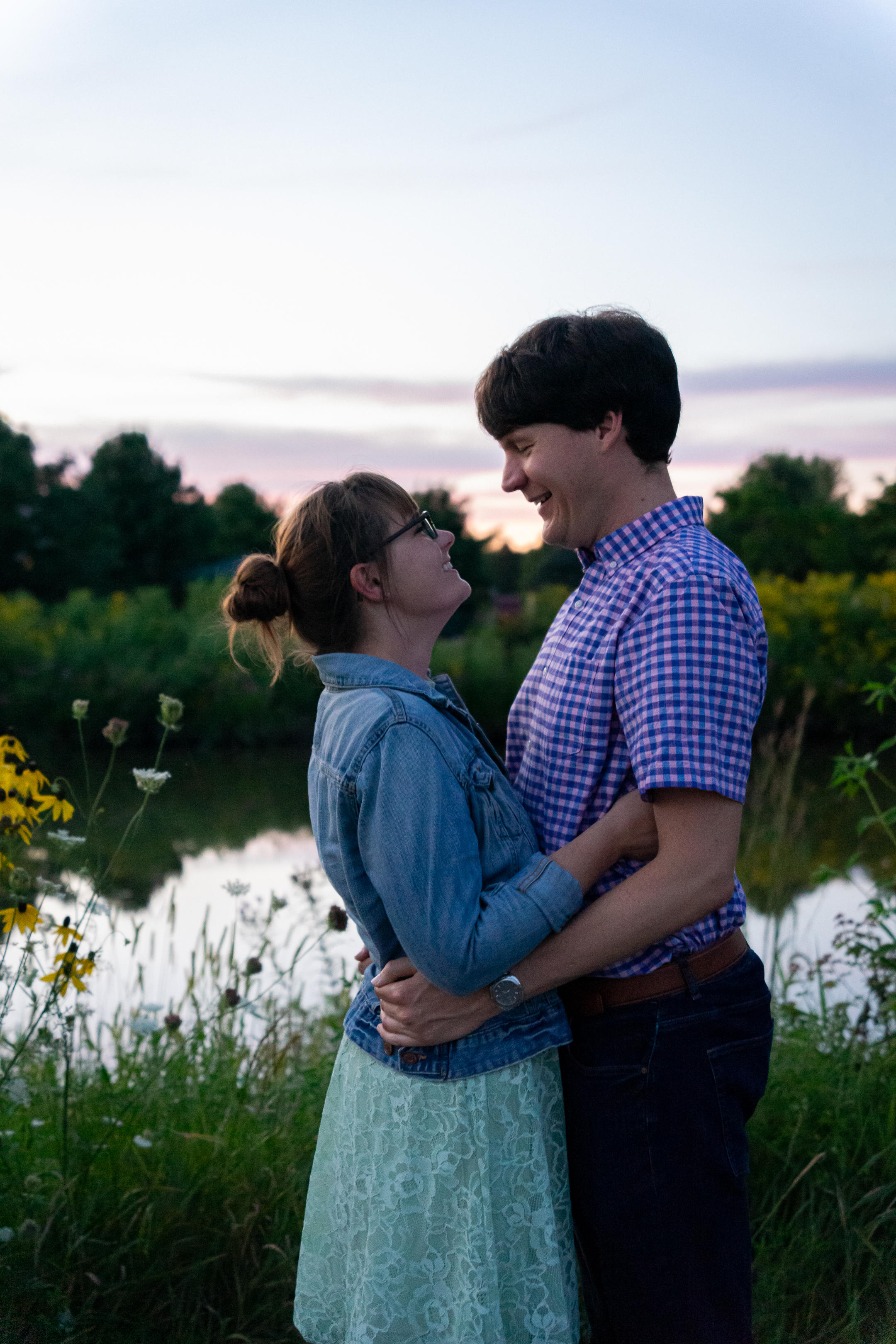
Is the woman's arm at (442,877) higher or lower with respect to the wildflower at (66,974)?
higher

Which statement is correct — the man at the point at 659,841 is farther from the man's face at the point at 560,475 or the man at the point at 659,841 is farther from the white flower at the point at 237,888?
the white flower at the point at 237,888

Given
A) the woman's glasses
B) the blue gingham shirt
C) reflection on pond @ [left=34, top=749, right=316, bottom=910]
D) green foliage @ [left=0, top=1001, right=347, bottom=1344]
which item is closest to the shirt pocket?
the blue gingham shirt

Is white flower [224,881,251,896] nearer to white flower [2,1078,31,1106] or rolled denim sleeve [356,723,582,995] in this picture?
white flower [2,1078,31,1106]

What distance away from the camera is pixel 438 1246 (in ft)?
5.04

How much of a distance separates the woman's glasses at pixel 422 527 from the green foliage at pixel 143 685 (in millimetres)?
12731

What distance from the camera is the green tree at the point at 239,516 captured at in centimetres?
4647

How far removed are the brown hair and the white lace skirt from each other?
64 cm

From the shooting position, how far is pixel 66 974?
211 cm

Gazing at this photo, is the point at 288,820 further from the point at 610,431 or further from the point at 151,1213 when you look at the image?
the point at 610,431

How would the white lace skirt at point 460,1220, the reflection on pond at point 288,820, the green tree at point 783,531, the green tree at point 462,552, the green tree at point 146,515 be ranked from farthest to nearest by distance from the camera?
the green tree at point 146,515 < the green tree at point 783,531 < the green tree at point 462,552 < the reflection on pond at point 288,820 < the white lace skirt at point 460,1220

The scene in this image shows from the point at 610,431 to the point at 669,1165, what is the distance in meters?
1.02

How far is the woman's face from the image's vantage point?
5.42ft

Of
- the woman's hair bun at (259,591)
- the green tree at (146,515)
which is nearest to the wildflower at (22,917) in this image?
the woman's hair bun at (259,591)

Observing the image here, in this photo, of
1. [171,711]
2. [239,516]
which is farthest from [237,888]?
[239,516]
